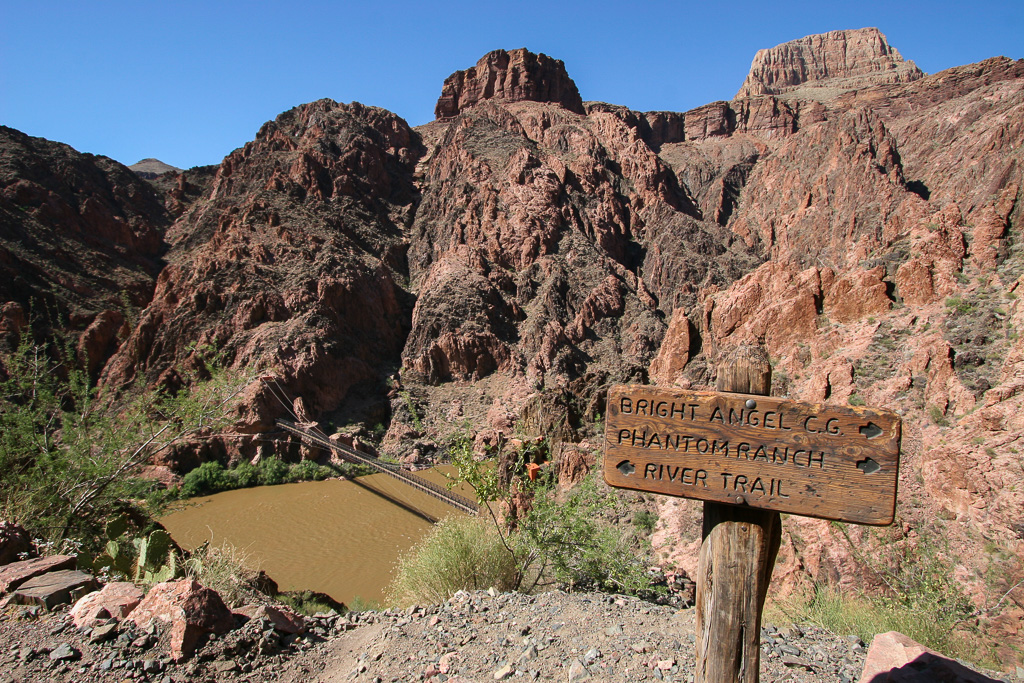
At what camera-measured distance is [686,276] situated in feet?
138

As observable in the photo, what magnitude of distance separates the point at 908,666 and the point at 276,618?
13.6ft

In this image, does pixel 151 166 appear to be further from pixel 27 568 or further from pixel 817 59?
pixel 817 59

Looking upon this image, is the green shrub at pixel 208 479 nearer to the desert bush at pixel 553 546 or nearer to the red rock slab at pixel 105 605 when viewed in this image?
the desert bush at pixel 553 546

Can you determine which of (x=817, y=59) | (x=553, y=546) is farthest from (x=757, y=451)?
(x=817, y=59)

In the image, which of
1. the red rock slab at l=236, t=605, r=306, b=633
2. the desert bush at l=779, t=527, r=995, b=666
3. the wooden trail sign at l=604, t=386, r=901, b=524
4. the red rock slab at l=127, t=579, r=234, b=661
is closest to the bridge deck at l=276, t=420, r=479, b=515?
the desert bush at l=779, t=527, r=995, b=666

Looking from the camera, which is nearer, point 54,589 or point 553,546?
point 54,589

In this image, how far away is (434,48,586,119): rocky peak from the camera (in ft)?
224

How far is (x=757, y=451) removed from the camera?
1970 millimetres

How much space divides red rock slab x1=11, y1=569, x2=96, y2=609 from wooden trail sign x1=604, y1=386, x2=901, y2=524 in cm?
418

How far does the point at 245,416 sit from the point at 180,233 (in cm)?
3074

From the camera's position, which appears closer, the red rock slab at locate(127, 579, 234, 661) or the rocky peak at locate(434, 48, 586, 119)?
the red rock slab at locate(127, 579, 234, 661)

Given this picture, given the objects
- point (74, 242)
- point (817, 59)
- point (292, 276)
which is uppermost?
point (817, 59)

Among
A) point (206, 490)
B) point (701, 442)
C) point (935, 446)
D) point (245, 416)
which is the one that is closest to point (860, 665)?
point (701, 442)

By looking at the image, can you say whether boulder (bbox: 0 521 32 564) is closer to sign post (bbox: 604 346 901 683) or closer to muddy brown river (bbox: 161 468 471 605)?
sign post (bbox: 604 346 901 683)
